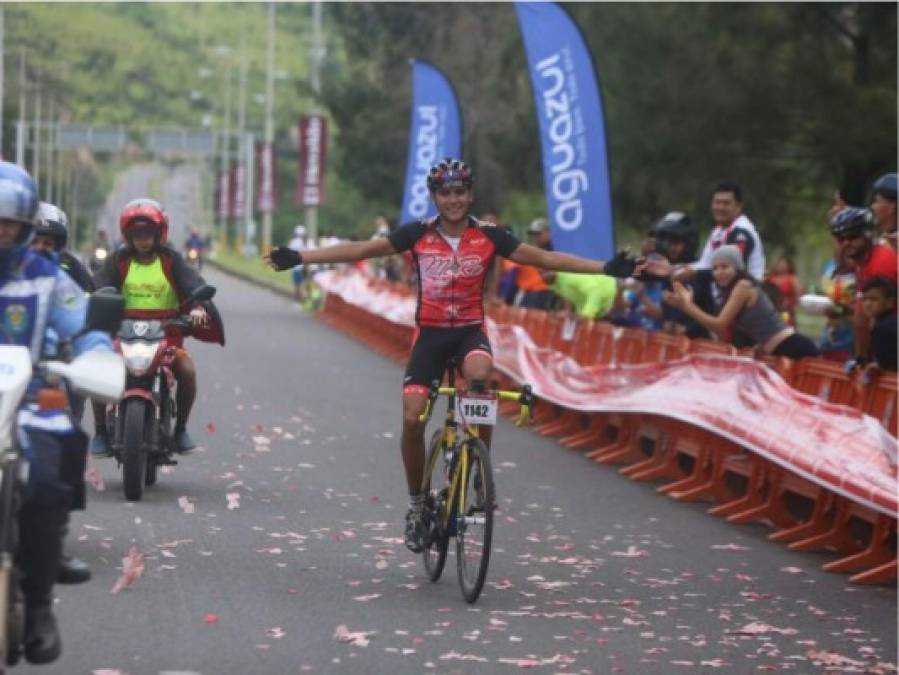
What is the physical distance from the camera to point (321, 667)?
7.98 m

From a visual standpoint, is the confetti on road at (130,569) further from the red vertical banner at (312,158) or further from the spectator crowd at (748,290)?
the red vertical banner at (312,158)

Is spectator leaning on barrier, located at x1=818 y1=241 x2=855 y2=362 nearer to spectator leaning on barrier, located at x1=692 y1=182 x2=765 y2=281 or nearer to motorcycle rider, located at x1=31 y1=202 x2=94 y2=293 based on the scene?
spectator leaning on barrier, located at x1=692 y1=182 x2=765 y2=281

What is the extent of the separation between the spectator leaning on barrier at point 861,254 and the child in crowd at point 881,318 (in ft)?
0.88

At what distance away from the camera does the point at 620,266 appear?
1010 centimetres

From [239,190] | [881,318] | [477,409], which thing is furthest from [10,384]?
[239,190]

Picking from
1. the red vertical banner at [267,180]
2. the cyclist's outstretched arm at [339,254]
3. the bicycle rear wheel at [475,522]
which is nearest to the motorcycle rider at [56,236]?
the cyclist's outstretched arm at [339,254]

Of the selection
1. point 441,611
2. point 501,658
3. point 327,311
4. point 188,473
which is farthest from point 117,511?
point 327,311

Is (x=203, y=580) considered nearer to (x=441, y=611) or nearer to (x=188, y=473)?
(x=441, y=611)

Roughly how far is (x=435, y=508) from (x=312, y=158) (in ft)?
164

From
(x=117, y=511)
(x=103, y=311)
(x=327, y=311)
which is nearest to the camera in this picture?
(x=103, y=311)

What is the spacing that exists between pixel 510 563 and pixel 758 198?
2396 cm

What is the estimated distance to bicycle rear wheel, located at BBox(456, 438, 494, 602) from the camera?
31.6 ft

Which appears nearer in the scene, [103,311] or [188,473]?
[103,311]

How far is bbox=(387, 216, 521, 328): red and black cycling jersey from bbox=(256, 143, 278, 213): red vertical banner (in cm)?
6995
